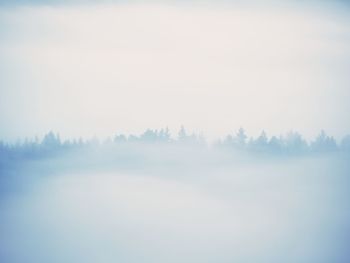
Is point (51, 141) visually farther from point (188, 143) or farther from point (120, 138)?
point (188, 143)

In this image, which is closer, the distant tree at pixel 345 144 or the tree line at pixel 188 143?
the tree line at pixel 188 143

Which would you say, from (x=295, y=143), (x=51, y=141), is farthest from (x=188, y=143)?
(x=51, y=141)

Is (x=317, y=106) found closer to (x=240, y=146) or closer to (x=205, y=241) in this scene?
(x=240, y=146)

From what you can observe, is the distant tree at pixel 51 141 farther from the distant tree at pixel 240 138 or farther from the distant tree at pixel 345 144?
the distant tree at pixel 345 144

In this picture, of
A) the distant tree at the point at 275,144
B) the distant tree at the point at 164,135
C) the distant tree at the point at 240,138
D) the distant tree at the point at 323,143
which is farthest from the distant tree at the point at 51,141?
the distant tree at the point at 323,143

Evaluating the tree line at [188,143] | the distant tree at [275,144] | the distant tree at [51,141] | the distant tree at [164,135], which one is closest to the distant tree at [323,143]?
the tree line at [188,143]

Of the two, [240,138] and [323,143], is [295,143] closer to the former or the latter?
[323,143]

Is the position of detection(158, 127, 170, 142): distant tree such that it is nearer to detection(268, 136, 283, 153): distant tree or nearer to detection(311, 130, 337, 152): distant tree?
detection(268, 136, 283, 153): distant tree

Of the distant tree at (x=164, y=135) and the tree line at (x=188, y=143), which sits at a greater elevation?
the distant tree at (x=164, y=135)

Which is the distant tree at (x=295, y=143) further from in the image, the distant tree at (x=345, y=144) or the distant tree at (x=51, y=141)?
the distant tree at (x=51, y=141)

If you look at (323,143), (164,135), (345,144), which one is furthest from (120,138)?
(345,144)

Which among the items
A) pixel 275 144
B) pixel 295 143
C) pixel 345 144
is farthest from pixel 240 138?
pixel 345 144

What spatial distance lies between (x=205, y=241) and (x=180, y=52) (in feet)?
3.58

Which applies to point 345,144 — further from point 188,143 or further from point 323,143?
→ point 188,143
